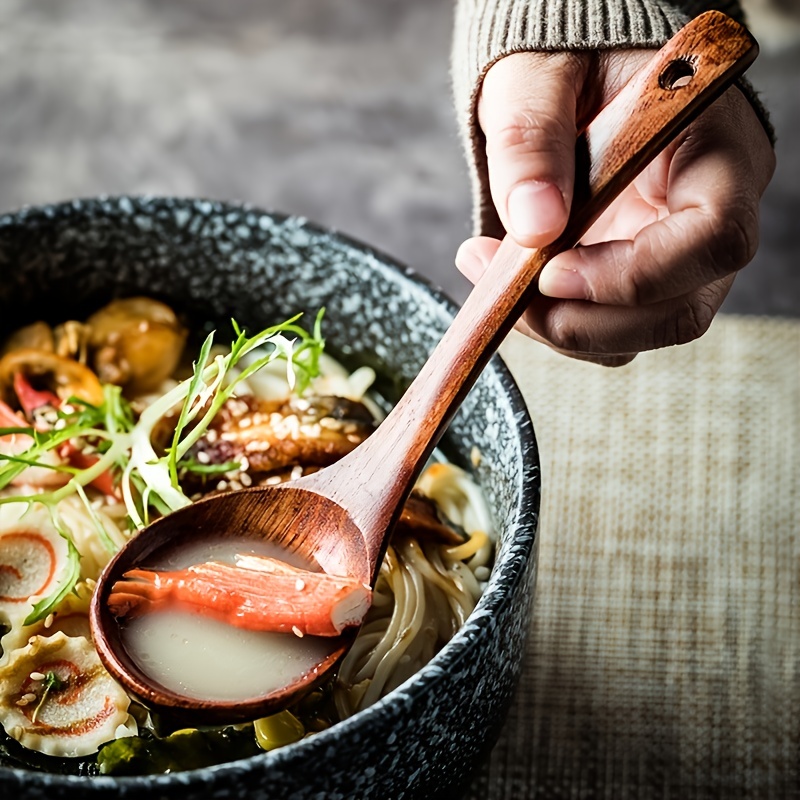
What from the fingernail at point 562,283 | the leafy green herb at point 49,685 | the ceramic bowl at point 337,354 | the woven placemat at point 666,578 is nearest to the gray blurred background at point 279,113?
the woven placemat at point 666,578

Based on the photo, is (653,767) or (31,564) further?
(653,767)

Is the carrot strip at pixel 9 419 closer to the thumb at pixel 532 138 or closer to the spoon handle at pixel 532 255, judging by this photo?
the spoon handle at pixel 532 255

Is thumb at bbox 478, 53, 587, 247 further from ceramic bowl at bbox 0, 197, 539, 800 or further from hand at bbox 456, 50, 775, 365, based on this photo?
ceramic bowl at bbox 0, 197, 539, 800

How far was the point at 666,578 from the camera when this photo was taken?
2.02 metres

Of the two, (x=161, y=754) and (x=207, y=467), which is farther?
(x=207, y=467)

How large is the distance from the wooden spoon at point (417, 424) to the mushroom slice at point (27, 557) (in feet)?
0.69

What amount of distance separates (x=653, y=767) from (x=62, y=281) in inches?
52.7

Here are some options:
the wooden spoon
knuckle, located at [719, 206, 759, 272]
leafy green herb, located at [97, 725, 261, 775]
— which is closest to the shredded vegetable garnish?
the wooden spoon

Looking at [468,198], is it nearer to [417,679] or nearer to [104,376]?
[104,376]

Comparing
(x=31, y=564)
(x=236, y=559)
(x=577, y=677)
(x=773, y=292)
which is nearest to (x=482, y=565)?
(x=577, y=677)

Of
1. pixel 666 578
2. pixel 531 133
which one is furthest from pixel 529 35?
pixel 666 578

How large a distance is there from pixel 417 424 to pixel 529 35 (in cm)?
61

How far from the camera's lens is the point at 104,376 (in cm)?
196

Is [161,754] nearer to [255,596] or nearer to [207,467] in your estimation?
[255,596]
